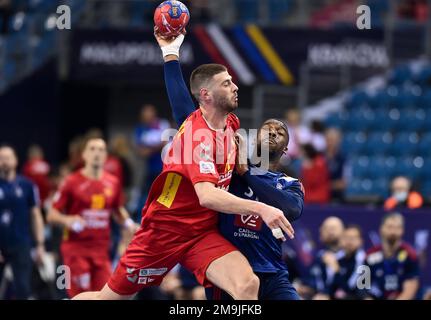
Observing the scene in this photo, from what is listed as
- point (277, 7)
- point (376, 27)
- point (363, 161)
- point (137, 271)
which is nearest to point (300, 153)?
point (363, 161)

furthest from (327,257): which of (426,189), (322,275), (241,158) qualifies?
(426,189)

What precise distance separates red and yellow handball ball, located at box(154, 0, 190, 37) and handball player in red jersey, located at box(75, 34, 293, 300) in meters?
0.42

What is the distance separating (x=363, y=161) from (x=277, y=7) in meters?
4.40

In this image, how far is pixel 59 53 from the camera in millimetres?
21000

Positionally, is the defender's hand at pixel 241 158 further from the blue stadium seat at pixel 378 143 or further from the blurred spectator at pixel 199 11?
the blurred spectator at pixel 199 11

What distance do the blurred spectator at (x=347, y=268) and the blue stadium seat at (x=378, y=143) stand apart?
6668 mm

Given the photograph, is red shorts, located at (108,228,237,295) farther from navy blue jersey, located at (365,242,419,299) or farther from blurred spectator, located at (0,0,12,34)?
blurred spectator, located at (0,0,12,34)

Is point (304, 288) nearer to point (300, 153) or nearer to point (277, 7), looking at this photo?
point (300, 153)

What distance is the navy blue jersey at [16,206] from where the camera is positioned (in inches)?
537

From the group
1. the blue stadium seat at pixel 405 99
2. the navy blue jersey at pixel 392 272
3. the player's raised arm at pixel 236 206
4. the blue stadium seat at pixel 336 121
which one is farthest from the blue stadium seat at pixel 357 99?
the player's raised arm at pixel 236 206

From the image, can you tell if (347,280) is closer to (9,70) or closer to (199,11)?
(199,11)

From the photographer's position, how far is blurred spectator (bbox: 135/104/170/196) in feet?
61.0

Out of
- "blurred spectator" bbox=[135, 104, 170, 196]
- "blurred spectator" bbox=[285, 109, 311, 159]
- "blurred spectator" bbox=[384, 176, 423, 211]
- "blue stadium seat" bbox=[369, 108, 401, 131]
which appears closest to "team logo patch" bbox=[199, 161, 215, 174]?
"blurred spectator" bbox=[384, 176, 423, 211]
